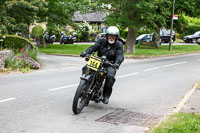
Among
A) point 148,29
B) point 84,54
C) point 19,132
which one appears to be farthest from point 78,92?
point 148,29

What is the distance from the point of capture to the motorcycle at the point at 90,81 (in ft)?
21.6

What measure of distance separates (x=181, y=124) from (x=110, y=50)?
2463 mm

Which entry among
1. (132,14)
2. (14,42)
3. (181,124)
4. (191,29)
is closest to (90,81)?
(181,124)

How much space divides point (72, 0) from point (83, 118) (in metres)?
22.2

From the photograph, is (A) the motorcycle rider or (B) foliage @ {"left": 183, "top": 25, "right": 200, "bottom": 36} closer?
(A) the motorcycle rider

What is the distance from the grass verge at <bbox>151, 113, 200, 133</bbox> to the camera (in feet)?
17.8

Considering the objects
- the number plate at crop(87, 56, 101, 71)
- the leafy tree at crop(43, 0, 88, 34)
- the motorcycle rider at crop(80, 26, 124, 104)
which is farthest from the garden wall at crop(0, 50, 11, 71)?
the leafy tree at crop(43, 0, 88, 34)

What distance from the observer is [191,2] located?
31906 mm

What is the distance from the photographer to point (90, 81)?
6.86 m

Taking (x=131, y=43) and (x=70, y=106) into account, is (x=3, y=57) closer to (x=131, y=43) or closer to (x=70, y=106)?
(x=70, y=106)

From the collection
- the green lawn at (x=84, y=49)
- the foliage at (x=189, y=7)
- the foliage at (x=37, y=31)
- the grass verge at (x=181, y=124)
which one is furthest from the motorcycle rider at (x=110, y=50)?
the foliage at (x=37, y=31)

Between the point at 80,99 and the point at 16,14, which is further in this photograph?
the point at 16,14

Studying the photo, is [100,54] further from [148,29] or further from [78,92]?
[148,29]

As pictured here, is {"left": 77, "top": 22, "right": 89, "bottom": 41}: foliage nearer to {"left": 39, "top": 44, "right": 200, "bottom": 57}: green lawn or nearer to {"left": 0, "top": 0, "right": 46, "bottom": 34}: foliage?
{"left": 39, "top": 44, "right": 200, "bottom": 57}: green lawn
